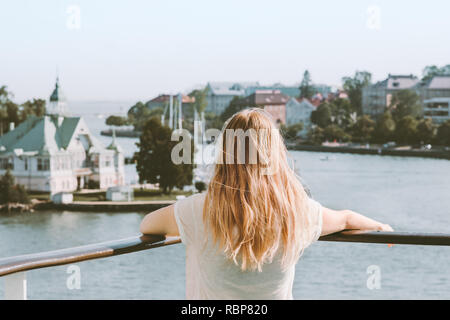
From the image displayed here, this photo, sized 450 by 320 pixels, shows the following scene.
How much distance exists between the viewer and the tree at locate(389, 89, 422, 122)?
3300 centimetres

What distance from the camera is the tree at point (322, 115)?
3366 centimetres

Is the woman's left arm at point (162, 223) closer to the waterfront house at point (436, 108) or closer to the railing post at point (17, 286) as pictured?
the railing post at point (17, 286)

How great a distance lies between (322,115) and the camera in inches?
1335

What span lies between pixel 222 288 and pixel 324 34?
5289 cm

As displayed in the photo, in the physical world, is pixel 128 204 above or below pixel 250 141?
below

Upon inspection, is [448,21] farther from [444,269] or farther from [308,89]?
[444,269]

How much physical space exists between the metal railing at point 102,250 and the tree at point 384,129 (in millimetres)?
30343

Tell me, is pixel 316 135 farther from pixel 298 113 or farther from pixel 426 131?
pixel 426 131

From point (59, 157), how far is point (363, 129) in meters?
13.0

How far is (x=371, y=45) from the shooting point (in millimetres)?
49188

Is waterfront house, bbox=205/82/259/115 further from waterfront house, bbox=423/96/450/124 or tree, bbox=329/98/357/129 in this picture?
waterfront house, bbox=423/96/450/124

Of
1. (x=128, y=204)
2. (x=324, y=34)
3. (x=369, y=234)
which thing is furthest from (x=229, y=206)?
(x=324, y=34)

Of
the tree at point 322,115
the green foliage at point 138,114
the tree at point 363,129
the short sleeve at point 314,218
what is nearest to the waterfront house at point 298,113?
the tree at point 322,115

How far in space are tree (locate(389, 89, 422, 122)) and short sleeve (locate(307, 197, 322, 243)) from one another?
32938 mm
